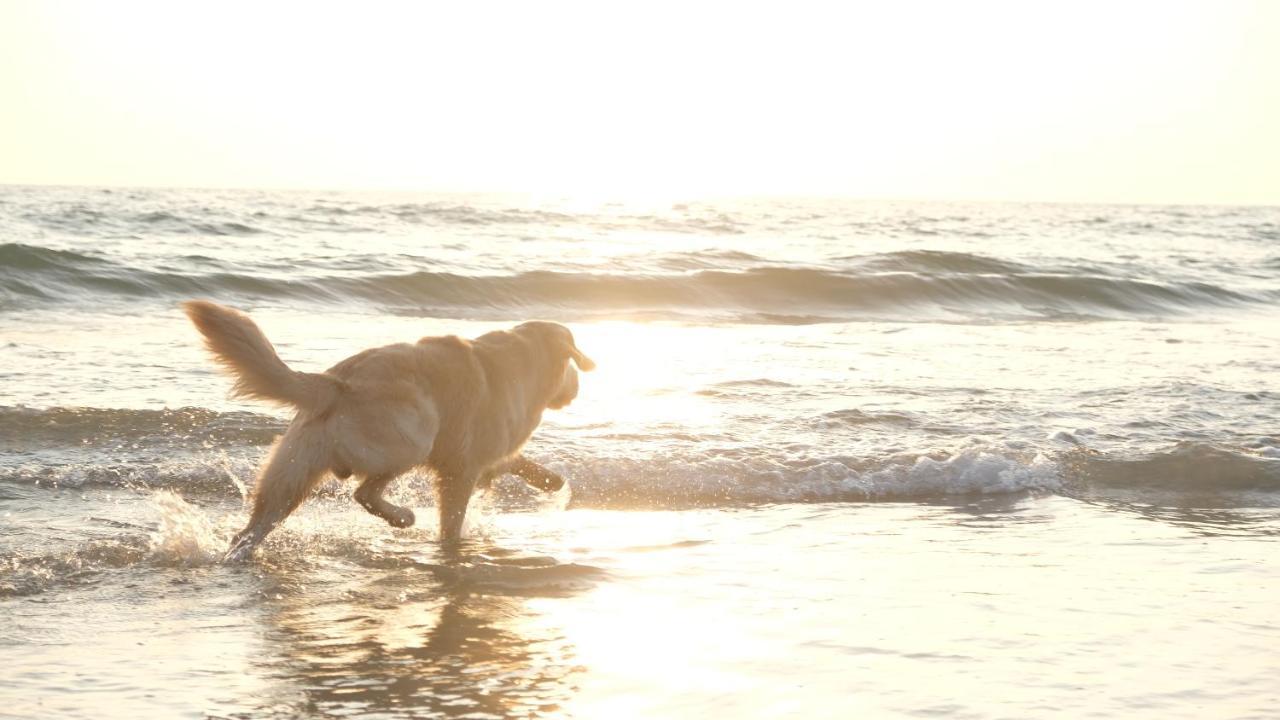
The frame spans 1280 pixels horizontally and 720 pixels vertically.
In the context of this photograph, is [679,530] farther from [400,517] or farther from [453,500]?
[400,517]

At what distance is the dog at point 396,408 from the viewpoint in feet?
18.0

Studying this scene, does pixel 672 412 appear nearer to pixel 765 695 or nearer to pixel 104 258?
pixel 765 695

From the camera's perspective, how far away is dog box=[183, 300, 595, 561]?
548 cm

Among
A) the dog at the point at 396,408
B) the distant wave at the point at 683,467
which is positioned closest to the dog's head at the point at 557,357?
the dog at the point at 396,408

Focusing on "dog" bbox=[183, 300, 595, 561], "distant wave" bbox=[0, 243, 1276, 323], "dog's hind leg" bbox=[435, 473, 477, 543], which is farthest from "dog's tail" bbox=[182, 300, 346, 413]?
"distant wave" bbox=[0, 243, 1276, 323]

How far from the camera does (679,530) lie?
6.86 metres

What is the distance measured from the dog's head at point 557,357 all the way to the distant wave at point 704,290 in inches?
398

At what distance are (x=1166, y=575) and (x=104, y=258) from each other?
1512 centimetres

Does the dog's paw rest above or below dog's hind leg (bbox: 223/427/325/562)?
below

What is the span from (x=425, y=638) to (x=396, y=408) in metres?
1.29

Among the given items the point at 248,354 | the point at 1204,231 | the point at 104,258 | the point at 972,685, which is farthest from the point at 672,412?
the point at 1204,231

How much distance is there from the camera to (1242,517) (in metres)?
7.37

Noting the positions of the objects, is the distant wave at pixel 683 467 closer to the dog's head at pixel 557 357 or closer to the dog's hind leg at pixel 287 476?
the dog's head at pixel 557 357

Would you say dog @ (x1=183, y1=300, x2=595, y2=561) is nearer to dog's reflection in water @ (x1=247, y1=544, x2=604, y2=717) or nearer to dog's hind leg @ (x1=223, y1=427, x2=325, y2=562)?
dog's hind leg @ (x1=223, y1=427, x2=325, y2=562)
